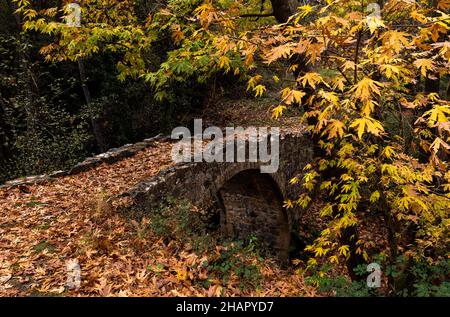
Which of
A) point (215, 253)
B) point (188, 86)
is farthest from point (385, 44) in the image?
point (188, 86)

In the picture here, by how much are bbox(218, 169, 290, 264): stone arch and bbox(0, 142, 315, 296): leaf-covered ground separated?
5.84 metres

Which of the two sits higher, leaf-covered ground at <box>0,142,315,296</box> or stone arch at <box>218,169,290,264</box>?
leaf-covered ground at <box>0,142,315,296</box>

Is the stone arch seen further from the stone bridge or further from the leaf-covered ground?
the leaf-covered ground

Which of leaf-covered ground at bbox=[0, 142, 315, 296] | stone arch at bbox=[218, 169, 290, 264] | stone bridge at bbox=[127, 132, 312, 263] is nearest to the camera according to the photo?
leaf-covered ground at bbox=[0, 142, 315, 296]

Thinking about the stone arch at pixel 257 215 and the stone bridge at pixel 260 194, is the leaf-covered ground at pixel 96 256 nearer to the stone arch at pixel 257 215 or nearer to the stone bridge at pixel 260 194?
the stone bridge at pixel 260 194

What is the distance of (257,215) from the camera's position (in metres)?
13.1

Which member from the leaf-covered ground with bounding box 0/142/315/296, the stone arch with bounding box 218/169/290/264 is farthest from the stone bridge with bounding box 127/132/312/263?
the leaf-covered ground with bounding box 0/142/315/296

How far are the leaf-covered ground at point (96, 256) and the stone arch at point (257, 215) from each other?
5.84m

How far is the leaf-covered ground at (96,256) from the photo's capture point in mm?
4031

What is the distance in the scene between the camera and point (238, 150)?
9172mm

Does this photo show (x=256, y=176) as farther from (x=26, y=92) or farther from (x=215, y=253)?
(x=26, y=92)

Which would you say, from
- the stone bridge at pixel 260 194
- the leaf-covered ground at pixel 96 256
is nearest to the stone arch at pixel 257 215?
the stone bridge at pixel 260 194

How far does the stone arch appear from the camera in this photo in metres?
12.1

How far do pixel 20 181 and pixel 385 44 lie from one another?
7.15 metres
